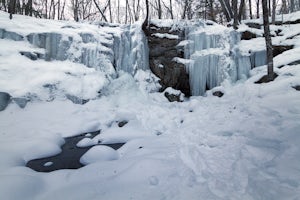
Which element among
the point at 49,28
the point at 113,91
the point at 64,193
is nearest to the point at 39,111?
the point at 113,91

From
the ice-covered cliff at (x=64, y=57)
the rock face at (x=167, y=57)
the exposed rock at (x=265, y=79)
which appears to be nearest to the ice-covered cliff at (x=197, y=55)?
the rock face at (x=167, y=57)

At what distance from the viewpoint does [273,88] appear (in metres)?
7.09

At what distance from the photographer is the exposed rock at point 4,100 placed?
6845 millimetres

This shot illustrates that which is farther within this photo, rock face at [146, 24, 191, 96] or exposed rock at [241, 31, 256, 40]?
exposed rock at [241, 31, 256, 40]

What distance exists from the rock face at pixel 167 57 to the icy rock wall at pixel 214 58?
1.27ft

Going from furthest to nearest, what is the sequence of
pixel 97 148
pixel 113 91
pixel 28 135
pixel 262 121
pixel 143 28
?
1. pixel 143 28
2. pixel 113 91
3. pixel 28 135
4. pixel 262 121
5. pixel 97 148

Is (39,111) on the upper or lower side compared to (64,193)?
upper

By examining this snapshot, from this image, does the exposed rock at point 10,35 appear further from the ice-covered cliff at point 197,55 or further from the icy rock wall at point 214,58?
the icy rock wall at point 214,58

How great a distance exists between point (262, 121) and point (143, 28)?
6871mm

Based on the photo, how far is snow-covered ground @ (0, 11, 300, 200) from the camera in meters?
3.14

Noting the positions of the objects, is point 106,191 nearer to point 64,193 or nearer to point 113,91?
point 64,193

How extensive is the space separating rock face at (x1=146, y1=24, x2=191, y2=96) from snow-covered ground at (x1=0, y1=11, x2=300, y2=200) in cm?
75

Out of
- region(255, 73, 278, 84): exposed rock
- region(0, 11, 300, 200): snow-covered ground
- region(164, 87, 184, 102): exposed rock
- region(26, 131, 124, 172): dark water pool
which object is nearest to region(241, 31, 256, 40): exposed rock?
region(0, 11, 300, 200): snow-covered ground

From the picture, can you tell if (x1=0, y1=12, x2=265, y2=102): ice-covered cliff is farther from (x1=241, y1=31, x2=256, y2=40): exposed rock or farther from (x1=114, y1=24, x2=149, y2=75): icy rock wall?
(x1=241, y1=31, x2=256, y2=40): exposed rock
